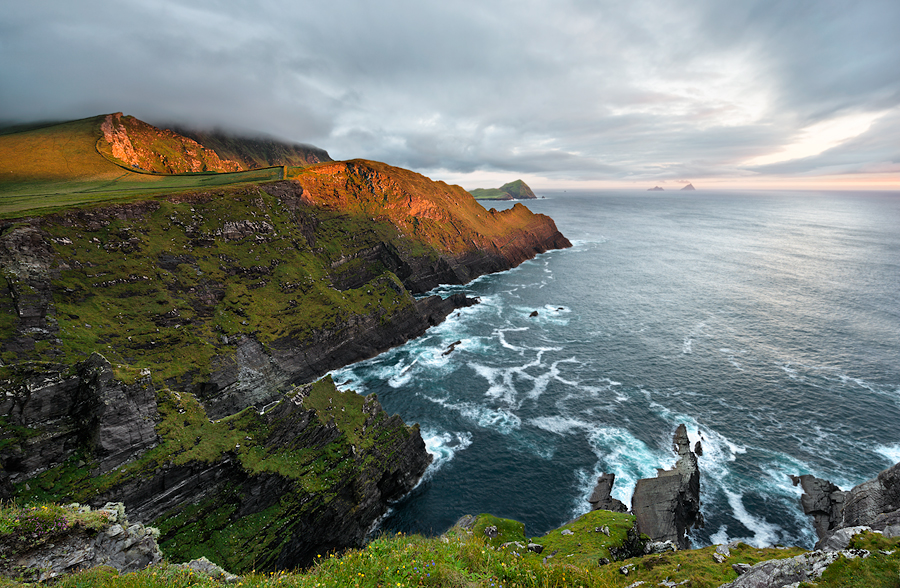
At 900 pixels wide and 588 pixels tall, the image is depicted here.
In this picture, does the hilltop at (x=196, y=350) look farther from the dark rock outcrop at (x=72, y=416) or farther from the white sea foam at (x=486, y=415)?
the white sea foam at (x=486, y=415)

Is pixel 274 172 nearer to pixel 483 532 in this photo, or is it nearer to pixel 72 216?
pixel 72 216

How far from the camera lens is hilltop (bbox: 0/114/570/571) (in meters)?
29.5

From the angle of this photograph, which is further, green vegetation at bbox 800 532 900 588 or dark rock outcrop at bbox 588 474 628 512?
dark rock outcrop at bbox 588 474 628 512

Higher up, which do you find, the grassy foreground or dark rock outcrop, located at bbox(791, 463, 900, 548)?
the grassy foreground

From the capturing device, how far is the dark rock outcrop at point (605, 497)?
37.7 meters

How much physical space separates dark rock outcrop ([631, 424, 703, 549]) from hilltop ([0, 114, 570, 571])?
26.3 metres

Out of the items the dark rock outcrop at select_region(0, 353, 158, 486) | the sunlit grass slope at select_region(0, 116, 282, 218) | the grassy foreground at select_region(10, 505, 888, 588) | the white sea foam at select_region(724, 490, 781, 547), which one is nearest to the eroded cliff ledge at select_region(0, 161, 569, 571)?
the dark rock outcrop at select_region(0, 353, 158, 486)

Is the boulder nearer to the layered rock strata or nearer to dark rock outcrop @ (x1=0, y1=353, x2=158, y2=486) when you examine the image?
dark rock outcrop @ (x1=0, y1=353, x2=158, y2=486)

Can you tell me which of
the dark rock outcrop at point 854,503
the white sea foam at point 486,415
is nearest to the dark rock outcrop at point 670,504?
the dark rock outcrop at point 854,503

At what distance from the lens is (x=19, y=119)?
435 feet

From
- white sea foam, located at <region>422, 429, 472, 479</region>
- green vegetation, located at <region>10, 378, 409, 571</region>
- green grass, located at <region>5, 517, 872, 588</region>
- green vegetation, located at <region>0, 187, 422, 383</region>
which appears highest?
green vegetation, located at <region>0, 187, 422, 383</region>

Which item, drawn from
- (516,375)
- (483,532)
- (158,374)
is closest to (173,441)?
(158,374)

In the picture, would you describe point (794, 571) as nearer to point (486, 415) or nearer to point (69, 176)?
point (486, 415)

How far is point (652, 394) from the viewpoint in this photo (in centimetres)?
5778
